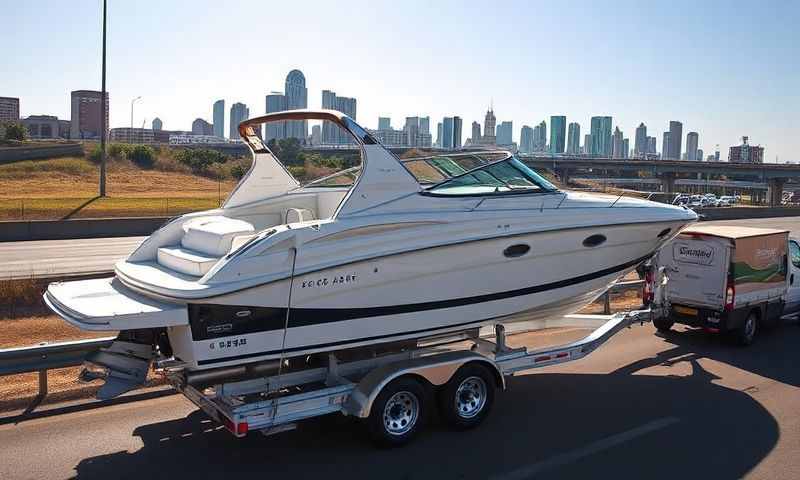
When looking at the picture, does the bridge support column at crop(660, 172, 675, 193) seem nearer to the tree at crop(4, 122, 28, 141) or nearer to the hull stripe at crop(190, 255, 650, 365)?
the tree at crop(4, 122, 28, 141)

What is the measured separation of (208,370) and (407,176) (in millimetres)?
2835

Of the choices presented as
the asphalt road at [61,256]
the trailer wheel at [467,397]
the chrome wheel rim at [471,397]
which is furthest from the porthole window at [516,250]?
the asphalt road at [61,256]

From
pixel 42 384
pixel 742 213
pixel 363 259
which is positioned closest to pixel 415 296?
pixel 363 259

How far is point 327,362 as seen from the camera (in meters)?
7.55

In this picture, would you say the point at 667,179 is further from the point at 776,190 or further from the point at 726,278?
the point at 726,278

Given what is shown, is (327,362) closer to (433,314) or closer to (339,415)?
(339,415)

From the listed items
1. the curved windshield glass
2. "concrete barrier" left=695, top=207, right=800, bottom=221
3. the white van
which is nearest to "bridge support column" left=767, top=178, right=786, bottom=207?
"concrete barrier" left=695, top=207, right=800, bottom=221

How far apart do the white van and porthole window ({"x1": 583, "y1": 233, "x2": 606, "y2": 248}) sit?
240cm

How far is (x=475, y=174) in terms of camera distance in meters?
8.34

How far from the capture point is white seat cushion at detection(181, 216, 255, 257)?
762cm

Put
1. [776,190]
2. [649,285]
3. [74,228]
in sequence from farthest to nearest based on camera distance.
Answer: [776,190]
[74,228]
[649,285]

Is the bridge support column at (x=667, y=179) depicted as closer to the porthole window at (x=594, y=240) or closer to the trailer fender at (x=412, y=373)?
the porthole window at (x=594, y=240)

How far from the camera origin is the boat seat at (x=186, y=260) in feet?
23.5

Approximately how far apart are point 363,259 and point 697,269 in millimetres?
6617
